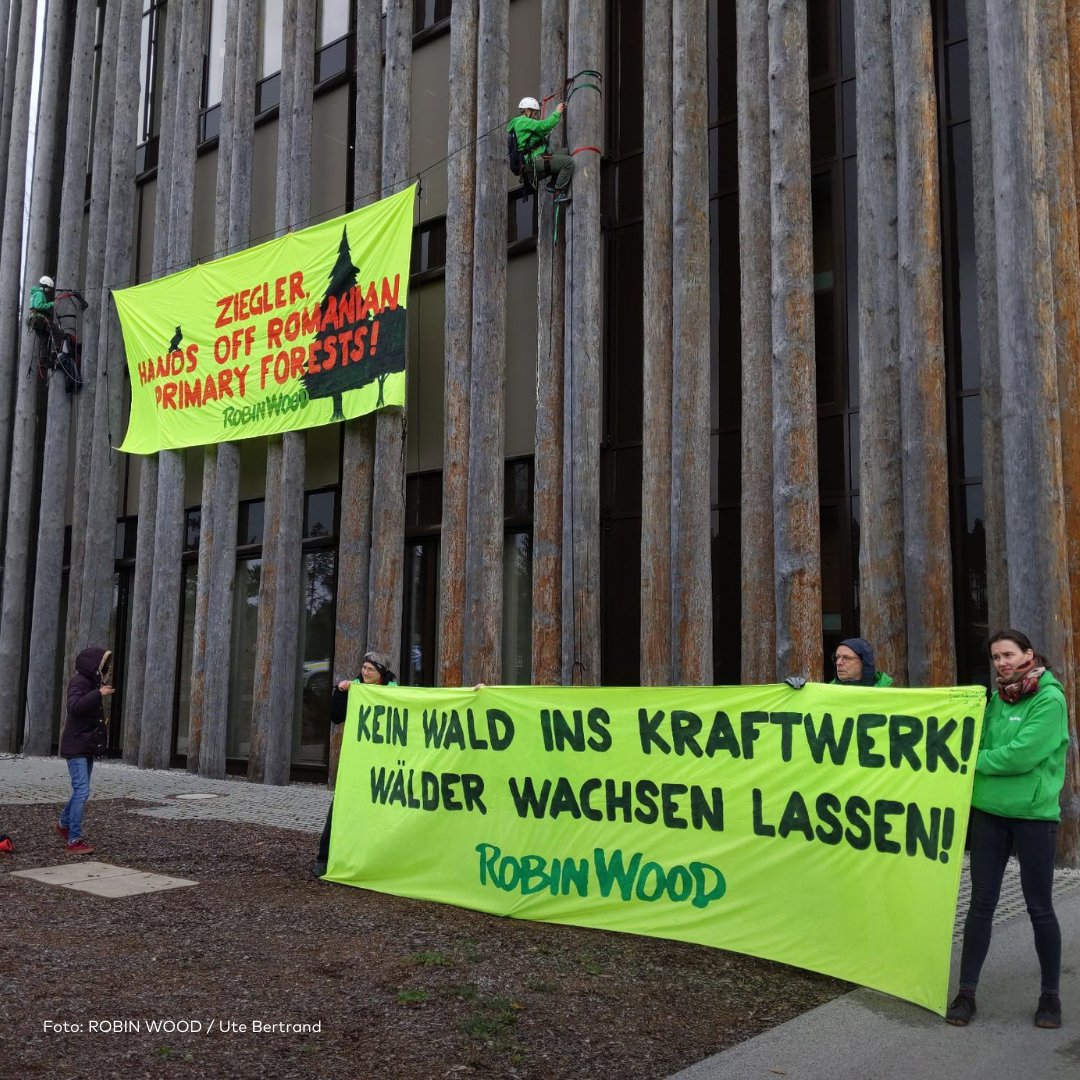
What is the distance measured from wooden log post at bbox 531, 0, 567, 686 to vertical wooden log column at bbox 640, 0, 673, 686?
0.93 meters

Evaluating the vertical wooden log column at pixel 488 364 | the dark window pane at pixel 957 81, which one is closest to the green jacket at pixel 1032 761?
the vertical wooden log column at pixel 488 364

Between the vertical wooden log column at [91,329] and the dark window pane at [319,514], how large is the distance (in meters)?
3.80

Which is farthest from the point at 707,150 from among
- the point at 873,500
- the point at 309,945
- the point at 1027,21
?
the point at 309,945

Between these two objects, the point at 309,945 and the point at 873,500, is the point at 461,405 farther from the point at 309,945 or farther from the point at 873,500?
the point at 309,945

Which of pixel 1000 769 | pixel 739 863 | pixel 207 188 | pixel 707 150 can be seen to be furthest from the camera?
pixel 207 188

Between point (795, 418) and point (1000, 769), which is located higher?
point (795, 418)

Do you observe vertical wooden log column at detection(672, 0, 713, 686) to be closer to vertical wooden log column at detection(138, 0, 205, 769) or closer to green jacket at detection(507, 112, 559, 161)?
green jacket at detection(507, 112, 559, 161)

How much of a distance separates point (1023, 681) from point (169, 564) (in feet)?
40.5

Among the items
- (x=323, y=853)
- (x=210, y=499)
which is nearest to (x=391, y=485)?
(x=210, y=499)

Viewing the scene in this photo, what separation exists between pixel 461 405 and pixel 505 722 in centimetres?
589

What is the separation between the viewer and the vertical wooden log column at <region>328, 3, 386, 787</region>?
13.0 m

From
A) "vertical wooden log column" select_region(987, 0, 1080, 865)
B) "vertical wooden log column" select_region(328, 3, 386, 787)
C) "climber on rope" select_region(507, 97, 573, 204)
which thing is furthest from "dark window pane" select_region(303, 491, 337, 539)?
"vertical wooden log column" select_region(987, 0, 1080, 865)

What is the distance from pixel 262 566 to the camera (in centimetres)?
1412

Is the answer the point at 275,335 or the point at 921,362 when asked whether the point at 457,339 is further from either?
the point at 921,362
